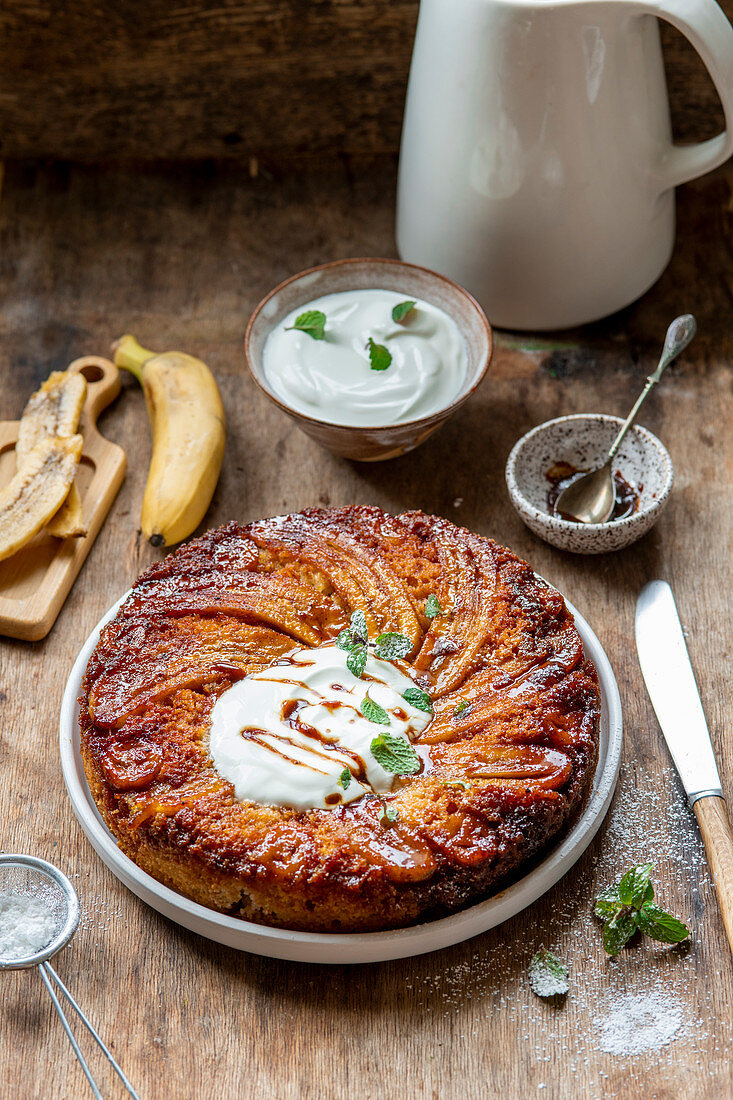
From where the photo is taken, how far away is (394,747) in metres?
1.72

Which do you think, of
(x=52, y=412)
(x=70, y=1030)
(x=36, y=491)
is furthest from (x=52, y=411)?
(x=70, y=1030)

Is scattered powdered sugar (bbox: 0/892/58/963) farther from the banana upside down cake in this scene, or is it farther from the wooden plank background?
the wooden plank background

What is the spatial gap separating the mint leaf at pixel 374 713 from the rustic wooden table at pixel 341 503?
406 millimetres

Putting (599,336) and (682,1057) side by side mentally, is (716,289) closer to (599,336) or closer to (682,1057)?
(599,336)

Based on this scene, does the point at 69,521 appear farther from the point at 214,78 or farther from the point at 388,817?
the point at 214,78

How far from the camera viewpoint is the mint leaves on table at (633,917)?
1720 millimetres

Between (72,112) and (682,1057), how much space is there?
10.2ft

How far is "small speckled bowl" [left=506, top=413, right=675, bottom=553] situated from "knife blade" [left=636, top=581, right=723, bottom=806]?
0.15 meters

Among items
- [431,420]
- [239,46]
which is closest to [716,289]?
[431,420]

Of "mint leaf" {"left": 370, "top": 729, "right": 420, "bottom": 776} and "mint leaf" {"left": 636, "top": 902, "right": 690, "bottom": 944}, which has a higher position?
"mint leaf" {"left": 370, "top": 729, "right": 420, "bottom": 776}

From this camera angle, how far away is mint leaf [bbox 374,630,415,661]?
1.89 m

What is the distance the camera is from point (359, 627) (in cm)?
193

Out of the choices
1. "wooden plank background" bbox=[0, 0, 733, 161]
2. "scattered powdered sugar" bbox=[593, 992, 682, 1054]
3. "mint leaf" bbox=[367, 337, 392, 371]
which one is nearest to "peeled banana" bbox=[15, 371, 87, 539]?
"mint leaf" bbox=[367, 337, 392, 371]

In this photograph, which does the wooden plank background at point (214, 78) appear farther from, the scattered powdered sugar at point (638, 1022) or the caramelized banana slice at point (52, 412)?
the scattered powdered sugar at point (638, 1022)
